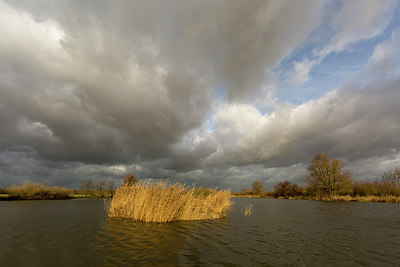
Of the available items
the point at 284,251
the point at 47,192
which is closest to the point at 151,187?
the point at 284,251

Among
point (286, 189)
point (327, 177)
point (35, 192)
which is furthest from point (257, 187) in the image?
point (35, 192)

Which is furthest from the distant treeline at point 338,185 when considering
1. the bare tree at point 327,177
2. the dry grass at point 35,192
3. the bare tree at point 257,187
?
the dry grass at point 35,192

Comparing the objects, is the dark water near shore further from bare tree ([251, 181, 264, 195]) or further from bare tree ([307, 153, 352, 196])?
bare tree ([251, 181, 264, 195])

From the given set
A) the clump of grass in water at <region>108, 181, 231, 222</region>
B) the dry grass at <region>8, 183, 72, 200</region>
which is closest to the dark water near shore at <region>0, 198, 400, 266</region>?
the clump of grass in water at <region>108, 181, 231, 222</region>

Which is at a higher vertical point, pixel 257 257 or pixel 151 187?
pixel 151 187

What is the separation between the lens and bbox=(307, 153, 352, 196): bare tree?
5000 cm

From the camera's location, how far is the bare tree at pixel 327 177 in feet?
164

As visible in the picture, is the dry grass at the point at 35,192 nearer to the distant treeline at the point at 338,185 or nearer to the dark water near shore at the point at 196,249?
the dark water near shore at the point at 196,249

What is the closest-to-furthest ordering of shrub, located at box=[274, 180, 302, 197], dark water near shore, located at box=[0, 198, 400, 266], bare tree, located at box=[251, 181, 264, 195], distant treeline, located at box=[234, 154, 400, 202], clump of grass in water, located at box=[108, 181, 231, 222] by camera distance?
1. dark water near shore, located at box=[0, 198, 400, 266]
2. clump of grass in water, located at box=[108, 181, 231, 222]
3. distant treeline, located at box=[234, 154, 400, 202]
4. shrub, located at box=[274, 180, 302, 197]
5. bare tree, located at box=[251, 181, 264, 195]

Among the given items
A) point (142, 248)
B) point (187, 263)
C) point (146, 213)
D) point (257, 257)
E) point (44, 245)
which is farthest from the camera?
point (146, 213)

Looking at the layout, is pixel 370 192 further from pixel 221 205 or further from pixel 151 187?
pixel 151 187

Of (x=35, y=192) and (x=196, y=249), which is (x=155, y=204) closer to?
(x=196, y=249)

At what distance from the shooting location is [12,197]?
48.0m

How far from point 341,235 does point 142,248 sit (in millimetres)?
11194
